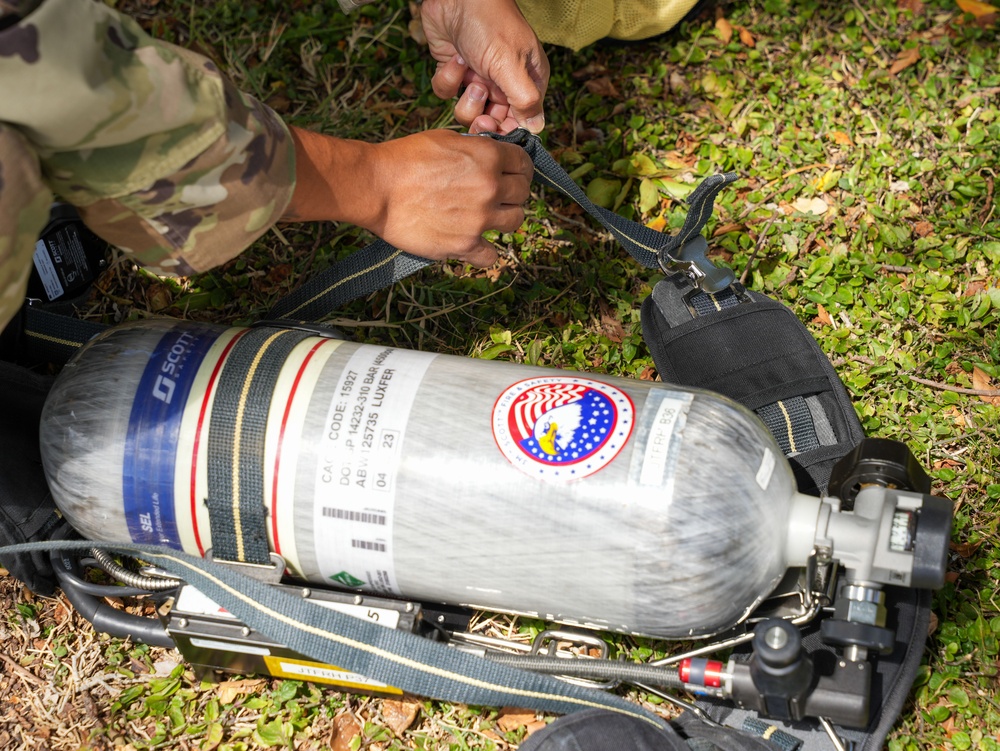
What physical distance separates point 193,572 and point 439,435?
1.93 feet

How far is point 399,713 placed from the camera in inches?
84.9

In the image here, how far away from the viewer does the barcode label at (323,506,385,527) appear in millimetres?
1844

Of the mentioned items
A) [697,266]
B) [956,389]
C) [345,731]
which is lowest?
[345,731]

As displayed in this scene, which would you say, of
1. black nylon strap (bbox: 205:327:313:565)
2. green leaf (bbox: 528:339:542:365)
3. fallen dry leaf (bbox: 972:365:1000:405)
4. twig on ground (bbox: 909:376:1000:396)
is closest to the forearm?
black nylon strap (bbox: 205:327:313:565)

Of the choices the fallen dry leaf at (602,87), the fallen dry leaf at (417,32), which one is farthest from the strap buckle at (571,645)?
the fallen dry leaf at (417,32)

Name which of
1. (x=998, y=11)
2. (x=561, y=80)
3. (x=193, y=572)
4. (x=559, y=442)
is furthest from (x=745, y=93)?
(x=193, y=572)

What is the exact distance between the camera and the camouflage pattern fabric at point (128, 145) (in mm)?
1529

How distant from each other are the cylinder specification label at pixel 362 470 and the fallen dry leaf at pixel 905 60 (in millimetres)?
1946

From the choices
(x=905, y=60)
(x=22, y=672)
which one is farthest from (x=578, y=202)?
(x=22, y=672)

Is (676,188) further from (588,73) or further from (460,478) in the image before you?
(460,478)

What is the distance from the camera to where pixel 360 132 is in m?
2.97

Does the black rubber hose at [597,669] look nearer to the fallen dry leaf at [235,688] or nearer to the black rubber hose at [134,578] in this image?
the fallen dry leaf at [235,688]

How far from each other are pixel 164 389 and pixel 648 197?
151cm

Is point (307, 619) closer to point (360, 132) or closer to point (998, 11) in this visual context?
point (360, 132)
